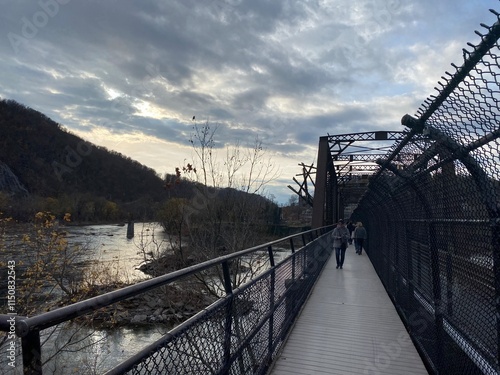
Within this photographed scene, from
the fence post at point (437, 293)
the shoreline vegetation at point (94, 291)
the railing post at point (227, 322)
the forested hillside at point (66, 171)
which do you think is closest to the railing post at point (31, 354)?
the railing post at point (227, 322)

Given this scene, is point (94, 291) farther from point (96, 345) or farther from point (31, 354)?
point (31, 354)

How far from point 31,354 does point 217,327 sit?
157 cm

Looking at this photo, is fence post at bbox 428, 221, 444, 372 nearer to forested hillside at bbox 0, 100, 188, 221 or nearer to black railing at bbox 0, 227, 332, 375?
black railing at bbox 0, 227, 332, 375

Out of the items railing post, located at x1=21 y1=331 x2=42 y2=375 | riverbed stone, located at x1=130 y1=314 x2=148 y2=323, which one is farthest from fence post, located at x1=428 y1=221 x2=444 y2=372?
riverbed stone, located at x1=130 y1=314 x2=148 y2=323

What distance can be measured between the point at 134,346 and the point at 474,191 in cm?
1255

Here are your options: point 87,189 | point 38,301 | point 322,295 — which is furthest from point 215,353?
point 87,189

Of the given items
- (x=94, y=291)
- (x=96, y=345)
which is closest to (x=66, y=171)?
(x=94, y=291)

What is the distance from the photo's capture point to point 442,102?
245 centimetres

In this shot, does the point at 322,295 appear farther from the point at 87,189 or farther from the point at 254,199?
the point at 87,189

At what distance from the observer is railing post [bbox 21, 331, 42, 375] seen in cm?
101

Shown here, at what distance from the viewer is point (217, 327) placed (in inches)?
97.6

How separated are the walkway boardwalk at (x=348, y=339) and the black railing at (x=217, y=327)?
274 millimetres

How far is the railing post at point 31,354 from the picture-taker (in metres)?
1.01

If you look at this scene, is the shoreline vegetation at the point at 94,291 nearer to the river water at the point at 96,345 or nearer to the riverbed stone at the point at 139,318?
the riverbed stone at the point at 139,318
